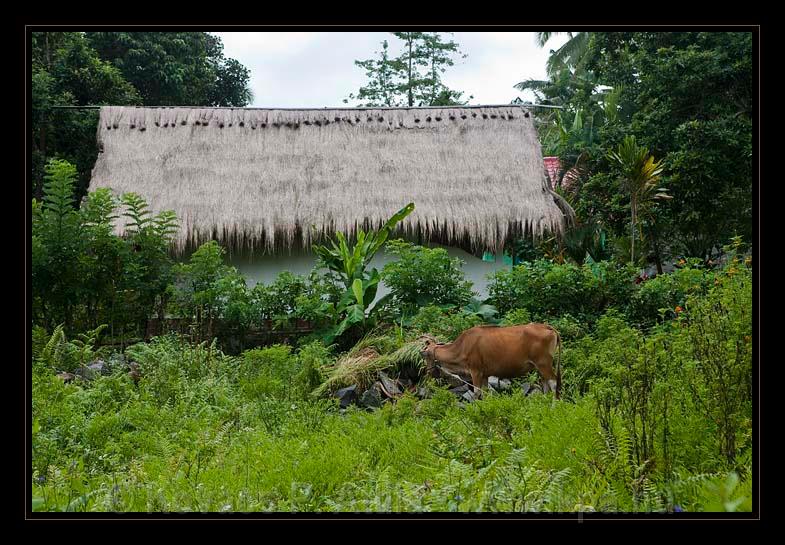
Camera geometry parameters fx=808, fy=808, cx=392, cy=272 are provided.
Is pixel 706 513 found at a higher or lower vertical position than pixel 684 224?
lower

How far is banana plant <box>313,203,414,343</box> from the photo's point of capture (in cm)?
1045

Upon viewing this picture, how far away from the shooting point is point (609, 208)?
54.6ft

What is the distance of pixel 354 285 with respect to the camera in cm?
1061

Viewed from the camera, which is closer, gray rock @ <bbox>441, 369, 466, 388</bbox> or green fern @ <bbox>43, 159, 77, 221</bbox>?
gray rock @ <bbox>441, 369, 466, 388</bbox>

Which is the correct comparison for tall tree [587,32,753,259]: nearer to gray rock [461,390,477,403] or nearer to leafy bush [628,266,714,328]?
leafy bush [628,266,714,328]

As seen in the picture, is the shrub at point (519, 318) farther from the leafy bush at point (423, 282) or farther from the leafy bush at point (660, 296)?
the leafy bush at point (660, 296)

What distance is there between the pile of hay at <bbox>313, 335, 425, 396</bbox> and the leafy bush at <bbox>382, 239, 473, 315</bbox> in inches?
57.0

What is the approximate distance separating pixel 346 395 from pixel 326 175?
23.1 ft

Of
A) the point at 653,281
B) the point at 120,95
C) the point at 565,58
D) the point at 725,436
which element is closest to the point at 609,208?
the point at 653,281

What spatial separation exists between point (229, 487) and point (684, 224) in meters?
12.5

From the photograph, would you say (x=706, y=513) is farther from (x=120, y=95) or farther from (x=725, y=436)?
(x=120, y=95)

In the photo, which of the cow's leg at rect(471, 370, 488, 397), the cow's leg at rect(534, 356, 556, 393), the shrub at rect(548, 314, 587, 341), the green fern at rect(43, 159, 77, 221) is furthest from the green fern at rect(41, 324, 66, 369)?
the shrub at rect(548, 314, 587, 341)

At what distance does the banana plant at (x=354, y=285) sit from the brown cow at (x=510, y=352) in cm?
271

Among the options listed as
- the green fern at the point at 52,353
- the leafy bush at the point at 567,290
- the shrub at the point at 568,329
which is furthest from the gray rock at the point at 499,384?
the green fern at the point at 52,353
